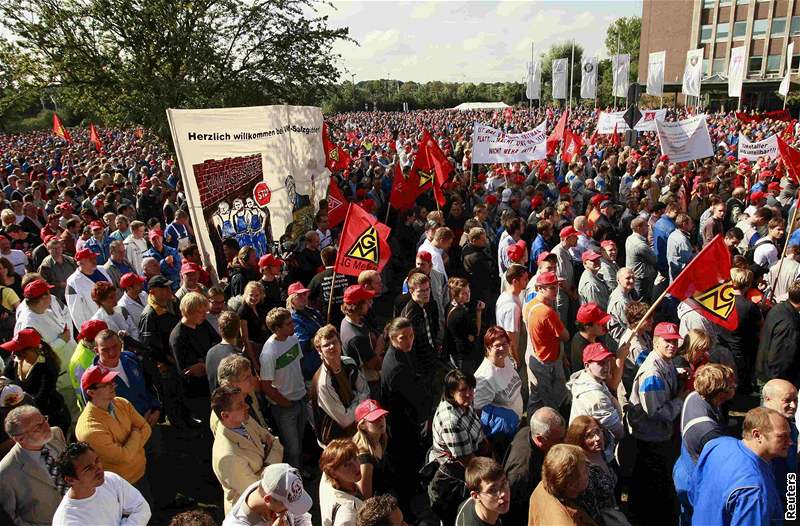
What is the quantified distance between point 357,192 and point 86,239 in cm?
584

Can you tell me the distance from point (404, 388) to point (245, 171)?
409 cm

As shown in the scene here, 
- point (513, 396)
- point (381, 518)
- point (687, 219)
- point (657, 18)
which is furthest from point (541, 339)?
point (657, 18)

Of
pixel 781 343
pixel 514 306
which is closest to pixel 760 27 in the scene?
pixel 781 343

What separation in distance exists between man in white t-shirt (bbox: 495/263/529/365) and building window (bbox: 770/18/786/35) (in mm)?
69431

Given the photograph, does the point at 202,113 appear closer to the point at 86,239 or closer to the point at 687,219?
the point at 86,239

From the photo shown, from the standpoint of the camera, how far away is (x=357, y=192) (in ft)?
41.8

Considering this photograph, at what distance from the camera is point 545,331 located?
16.2 feet

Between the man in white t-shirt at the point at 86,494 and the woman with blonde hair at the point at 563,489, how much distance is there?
2.34 metres

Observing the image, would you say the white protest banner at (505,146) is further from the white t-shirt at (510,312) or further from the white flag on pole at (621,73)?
the white flag on pole at (621,73)

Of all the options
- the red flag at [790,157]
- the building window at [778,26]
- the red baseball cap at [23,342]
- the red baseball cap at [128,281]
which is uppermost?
the building window at [778,26]

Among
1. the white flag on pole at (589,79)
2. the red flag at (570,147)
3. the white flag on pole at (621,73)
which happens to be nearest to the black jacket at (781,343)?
the red flag at (570,147)

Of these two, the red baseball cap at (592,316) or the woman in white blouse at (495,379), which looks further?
the red baseball cap at (592,316)

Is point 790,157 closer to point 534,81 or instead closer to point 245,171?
point 245,171

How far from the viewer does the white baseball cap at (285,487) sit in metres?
2.84
